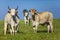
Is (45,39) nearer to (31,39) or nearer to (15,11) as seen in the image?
(31,39)

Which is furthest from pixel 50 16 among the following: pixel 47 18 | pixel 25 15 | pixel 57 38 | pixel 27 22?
pixel 25 15

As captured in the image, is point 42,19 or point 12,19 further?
point 42,19

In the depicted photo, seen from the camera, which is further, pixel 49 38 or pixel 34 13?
pixel 34 13

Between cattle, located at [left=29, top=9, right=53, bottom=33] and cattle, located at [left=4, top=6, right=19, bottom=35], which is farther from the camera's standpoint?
cattle, located at [left=29, top=9, right=53, bottom=33]

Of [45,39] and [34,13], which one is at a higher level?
[34,13]

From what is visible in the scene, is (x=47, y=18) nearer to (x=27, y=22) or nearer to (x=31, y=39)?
(x=31, y=39)

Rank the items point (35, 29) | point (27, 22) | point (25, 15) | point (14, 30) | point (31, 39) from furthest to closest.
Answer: point (25, 15)
point (27, 22)
point (35, 29)
point (14, 30)
point (31, 39)

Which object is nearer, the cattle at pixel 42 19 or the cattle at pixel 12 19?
the cattle at pixel 12 19

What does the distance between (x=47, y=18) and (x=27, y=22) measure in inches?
503

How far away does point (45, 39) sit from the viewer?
1700 cm

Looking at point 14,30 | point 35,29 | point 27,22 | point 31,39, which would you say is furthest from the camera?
point 27,22

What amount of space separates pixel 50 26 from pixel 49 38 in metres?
6.11

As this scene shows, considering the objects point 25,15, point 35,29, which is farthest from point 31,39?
point 25,15

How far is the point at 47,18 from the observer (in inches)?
912
